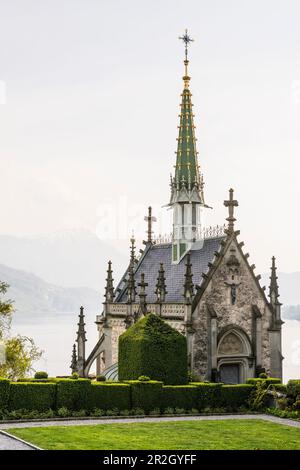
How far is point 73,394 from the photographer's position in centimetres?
4269

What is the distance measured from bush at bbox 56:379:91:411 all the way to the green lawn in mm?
3998

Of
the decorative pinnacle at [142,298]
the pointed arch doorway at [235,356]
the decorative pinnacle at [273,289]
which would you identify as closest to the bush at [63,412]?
the pointed arch doorway at [235,356]

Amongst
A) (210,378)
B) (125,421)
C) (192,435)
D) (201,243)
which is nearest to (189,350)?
(210,378)

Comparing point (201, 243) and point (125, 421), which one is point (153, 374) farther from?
point (201, 243)

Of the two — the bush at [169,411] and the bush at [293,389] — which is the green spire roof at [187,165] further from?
the bush at [169,411]

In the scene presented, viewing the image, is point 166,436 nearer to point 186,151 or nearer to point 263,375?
point 263,375

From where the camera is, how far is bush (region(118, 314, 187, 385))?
4734 cm

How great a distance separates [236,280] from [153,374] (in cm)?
1318

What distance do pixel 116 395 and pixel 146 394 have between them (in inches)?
64.6

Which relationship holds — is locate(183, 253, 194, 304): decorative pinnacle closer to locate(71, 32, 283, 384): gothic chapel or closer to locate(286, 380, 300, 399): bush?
locate(71, 32, 283, 384): gothic chapel

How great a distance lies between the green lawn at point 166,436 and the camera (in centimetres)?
3294

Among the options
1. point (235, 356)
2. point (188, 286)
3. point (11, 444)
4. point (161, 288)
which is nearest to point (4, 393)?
point (11, 444)

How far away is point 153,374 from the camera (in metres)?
47.2

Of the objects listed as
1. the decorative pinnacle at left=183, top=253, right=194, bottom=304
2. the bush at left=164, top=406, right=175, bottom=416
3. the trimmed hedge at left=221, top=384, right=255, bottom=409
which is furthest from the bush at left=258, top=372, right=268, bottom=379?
the bush at left=164, top=406, right=175, bottom=416
